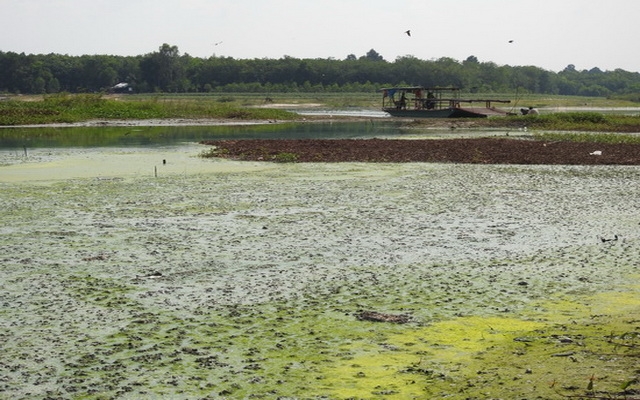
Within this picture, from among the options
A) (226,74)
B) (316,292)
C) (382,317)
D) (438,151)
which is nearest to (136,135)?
(438,151)

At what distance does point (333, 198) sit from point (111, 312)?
8.36m

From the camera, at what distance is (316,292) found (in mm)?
8844

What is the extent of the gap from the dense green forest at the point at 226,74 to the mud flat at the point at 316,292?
92.8 meters

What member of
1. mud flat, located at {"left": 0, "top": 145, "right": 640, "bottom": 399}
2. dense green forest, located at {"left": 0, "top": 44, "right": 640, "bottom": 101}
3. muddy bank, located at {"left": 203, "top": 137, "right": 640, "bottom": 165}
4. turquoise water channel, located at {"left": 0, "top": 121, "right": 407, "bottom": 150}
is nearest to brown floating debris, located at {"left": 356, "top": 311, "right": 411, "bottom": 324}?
mud flat, located at {"left": 0, "top": 145, "right": 640, "bottom": 399}

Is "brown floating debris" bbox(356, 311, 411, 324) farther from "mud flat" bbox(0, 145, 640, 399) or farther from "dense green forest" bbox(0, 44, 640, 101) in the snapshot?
"dense green forest" bbox(0, 44, 640, 101)

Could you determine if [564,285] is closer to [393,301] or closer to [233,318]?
[393,301]

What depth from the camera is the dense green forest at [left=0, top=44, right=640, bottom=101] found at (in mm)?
104919

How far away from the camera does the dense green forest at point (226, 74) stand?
344ft

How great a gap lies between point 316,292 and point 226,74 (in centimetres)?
11194

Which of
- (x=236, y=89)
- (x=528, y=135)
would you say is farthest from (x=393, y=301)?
(x=236, y=89)

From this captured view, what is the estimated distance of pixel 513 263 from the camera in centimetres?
1035

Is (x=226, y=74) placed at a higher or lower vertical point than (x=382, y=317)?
higher

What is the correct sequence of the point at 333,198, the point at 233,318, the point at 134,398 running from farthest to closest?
the point at 333,198 → the point at 233,318 → the point at 134,398

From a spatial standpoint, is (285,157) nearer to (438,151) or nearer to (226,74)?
(438,151)
